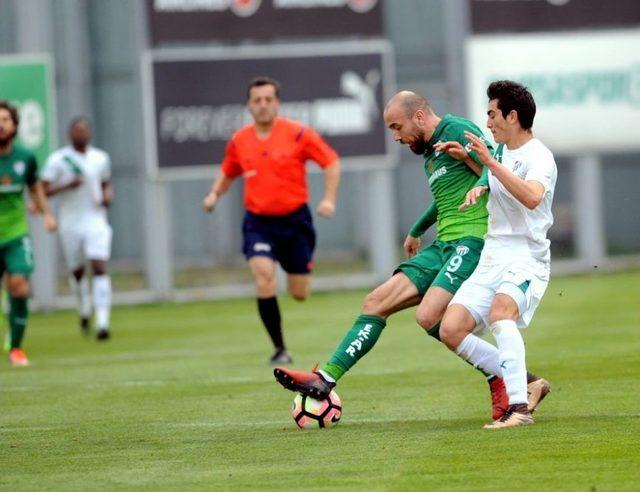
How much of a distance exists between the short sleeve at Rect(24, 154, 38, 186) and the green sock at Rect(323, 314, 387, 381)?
647cm

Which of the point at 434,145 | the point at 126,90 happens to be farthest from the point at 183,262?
the point at 434,145

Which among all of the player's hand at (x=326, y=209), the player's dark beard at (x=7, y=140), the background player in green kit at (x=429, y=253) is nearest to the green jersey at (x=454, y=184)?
the background player in green kit at (x=429, y=253)

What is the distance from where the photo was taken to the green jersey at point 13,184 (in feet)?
48.7

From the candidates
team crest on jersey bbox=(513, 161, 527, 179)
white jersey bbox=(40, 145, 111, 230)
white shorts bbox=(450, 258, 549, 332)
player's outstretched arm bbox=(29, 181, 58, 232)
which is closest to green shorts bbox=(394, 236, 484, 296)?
white shorts bbox=(450, 258, 549, 332)

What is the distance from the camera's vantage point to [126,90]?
2514 centimetres

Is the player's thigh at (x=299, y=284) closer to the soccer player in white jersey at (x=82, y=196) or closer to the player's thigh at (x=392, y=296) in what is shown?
the soccer player in white jersey at (x=82, y=196)

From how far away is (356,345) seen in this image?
9172 mm

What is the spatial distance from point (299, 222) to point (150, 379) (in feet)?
6.33

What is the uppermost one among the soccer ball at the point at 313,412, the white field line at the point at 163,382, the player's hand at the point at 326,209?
the player's hand at the point at 326,209

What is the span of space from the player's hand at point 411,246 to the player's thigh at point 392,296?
486 mm

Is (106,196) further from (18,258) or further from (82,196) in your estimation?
(18,258)

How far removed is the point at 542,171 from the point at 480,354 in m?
1.11

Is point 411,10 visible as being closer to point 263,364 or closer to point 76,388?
point 263,364

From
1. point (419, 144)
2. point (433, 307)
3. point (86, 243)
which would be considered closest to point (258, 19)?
point (86, 243)
